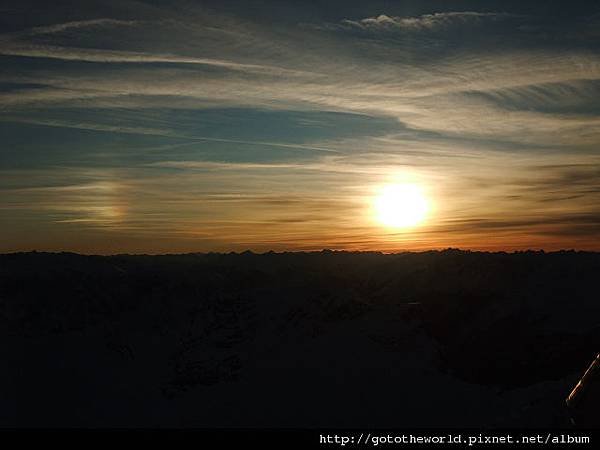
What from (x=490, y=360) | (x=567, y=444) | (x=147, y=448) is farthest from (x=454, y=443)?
(x=490, y=360)

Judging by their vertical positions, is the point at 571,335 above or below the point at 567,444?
above

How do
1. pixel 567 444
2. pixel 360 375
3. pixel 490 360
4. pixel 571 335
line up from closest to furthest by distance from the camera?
pixel 567 444
pixel 571 335
pixel 490 360
pixel 360 375

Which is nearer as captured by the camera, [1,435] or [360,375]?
[1,435]

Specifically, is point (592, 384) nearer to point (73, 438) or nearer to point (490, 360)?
point (73, 438)

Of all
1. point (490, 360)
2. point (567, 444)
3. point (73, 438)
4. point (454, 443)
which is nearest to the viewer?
point (73, 438)

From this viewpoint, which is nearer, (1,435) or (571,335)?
(1,435)

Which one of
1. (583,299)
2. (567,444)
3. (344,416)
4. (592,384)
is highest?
(583,299)

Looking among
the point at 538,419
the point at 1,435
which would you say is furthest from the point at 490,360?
the point at 1,435

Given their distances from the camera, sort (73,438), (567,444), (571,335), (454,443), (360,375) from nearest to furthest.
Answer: (73,438)
(567,444)
(454,443)
(571,335)
(360,375)

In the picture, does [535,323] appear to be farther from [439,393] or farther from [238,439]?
[238,439]
